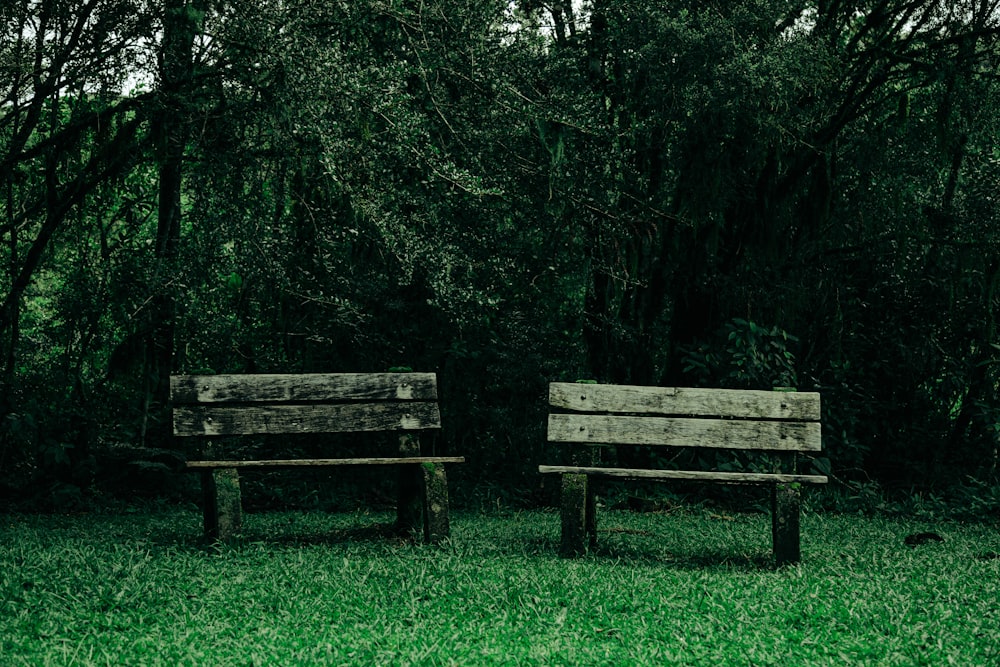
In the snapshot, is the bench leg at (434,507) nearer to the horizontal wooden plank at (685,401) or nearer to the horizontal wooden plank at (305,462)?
the horizontal wooden plank at (305,462)

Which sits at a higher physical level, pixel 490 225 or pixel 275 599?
pixel 490 225

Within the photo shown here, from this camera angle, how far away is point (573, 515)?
593 cm

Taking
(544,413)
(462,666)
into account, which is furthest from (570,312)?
(462,666)

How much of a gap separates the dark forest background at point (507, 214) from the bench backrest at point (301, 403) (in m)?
1.57

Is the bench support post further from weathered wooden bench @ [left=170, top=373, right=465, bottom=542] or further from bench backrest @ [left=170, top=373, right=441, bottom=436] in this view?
bench backrest @ [left=170, top=373, right=441, bottom=436]

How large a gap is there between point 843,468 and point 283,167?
649cm

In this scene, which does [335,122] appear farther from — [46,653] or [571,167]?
[46,653]

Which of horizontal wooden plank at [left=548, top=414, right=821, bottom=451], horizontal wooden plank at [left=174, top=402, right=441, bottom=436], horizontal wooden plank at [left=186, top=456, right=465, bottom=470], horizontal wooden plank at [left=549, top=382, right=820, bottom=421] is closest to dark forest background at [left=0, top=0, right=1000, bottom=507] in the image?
horizontal wooden plank at [left=174, top=402, right=441, bottom=436]

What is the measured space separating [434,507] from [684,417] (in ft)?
5.48

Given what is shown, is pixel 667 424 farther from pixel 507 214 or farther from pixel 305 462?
pixel 507 214

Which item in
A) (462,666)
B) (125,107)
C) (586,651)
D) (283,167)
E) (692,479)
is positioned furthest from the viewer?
(125,107)

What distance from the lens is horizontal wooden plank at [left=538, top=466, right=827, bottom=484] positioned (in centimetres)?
568

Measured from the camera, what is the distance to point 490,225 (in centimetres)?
920

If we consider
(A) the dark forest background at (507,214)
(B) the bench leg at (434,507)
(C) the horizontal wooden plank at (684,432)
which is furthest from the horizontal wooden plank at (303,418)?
(A) the dark forest background at (507,214)
